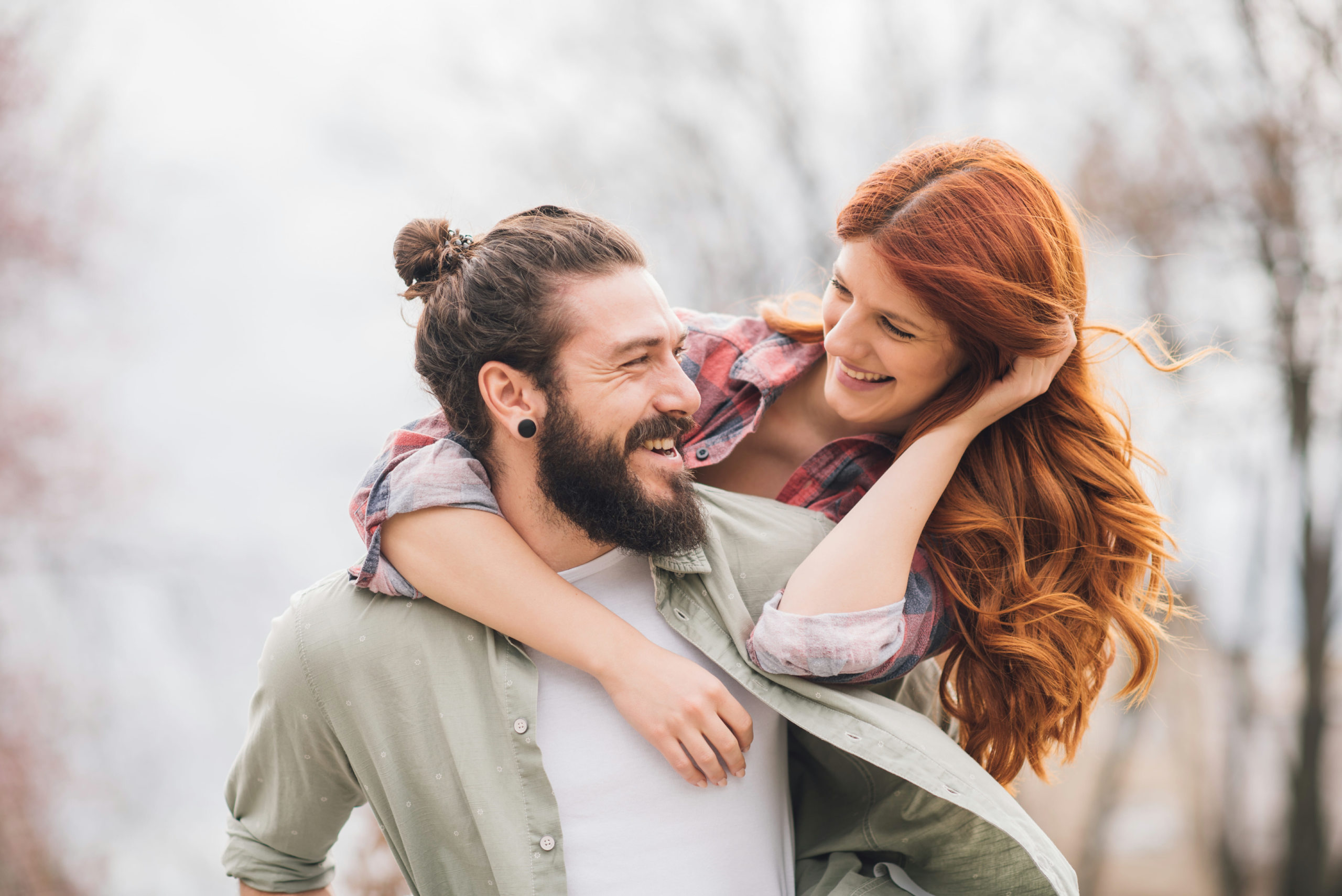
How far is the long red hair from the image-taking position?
1567mm

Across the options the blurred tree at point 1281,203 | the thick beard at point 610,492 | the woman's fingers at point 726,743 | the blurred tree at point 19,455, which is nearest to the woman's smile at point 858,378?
the thick beard at point 610,492

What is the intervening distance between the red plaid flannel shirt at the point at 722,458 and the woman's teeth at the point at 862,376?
129 millimetres

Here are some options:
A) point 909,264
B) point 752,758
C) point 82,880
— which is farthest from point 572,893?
point 82,880

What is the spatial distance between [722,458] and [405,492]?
2.08 feet

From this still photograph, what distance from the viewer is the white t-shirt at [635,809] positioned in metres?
1.45

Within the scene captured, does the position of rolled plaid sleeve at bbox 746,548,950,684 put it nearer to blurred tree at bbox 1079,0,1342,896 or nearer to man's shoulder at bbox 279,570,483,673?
man's shoulder at bbox 279,570,483,673

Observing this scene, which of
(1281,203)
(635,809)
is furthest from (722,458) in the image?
(1281,203)

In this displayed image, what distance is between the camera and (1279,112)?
4184mm

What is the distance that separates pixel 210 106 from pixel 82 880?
3.53 m

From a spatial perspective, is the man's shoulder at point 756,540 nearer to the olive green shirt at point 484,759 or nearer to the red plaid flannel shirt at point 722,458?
the olive green shirt at point 484,759

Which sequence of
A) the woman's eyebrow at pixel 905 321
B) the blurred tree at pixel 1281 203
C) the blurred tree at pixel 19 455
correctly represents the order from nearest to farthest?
1. the woman's eyebrow at pixel 905 321
2. the blurred tree at pixel 19 455
3. the blurred tree at pixel 1281 203

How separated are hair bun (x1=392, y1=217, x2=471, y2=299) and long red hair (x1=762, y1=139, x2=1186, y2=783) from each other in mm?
721

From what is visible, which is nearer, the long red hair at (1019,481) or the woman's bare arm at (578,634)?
the woman's bare arm at (578,634)

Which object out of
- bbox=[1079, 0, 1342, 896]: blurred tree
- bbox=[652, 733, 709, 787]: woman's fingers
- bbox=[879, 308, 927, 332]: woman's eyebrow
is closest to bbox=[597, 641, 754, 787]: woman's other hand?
bbox=[652, 733, 709, 787]: woman's fingers
